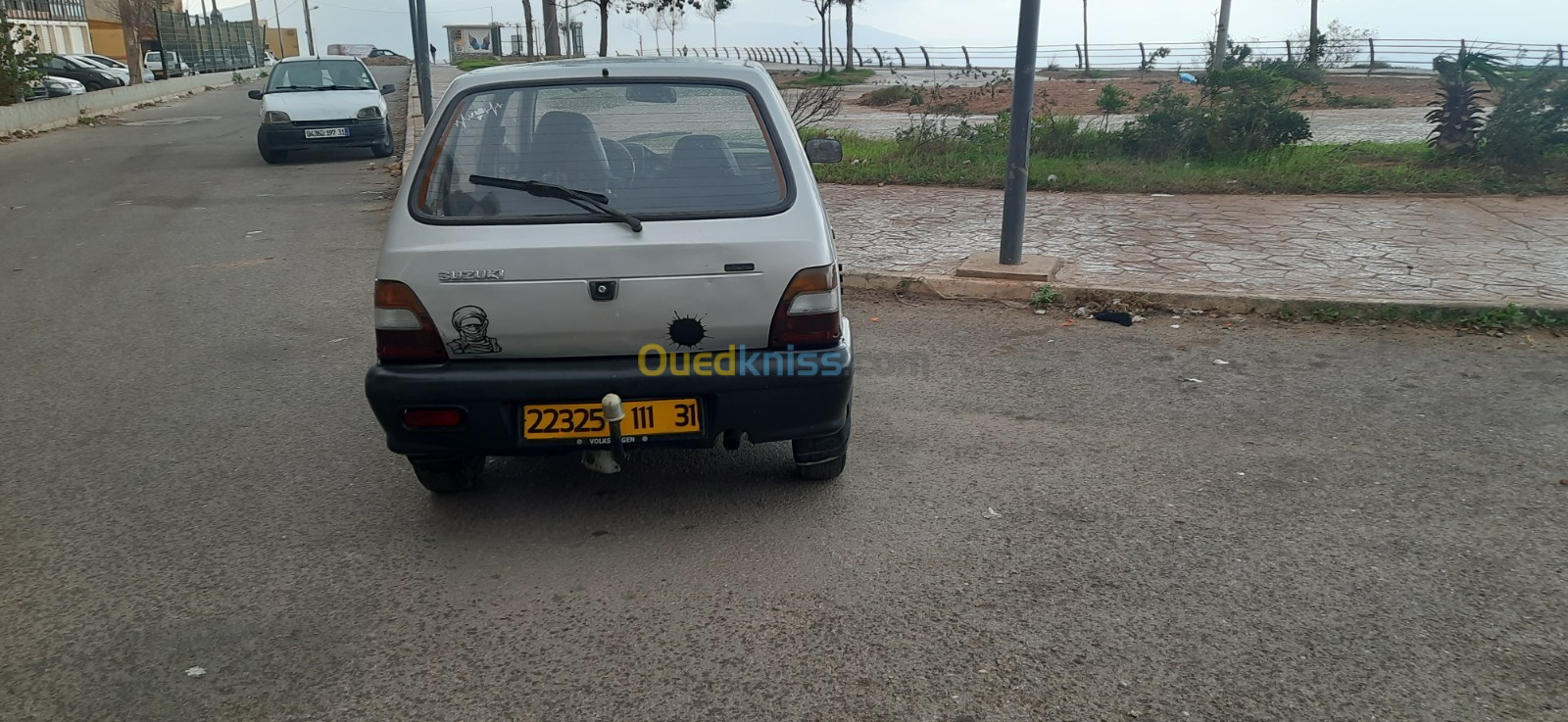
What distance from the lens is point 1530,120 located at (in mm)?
10469

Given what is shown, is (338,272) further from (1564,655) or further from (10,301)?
(1564,655)

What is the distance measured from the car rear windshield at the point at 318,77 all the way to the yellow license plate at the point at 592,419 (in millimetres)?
14501

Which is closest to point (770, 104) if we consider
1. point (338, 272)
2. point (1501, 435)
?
point (1501, 435)

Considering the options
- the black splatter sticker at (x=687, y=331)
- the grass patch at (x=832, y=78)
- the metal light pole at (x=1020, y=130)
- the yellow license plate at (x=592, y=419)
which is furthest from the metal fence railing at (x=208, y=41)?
the black splatter sticker at (x=687, y=331)

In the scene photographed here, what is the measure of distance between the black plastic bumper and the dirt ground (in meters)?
18.4

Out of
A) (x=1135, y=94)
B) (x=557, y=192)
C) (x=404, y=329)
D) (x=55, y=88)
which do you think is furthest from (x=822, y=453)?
(x=55, y=88)

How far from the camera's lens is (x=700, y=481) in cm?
432

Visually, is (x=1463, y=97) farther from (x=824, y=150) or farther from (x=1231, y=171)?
(x=824, y=150)

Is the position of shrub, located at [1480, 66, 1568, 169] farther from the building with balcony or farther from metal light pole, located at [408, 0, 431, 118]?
the building with balcony

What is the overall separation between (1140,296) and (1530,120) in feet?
20.8

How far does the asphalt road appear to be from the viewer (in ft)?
9.48

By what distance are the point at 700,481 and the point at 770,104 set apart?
1.45 meters

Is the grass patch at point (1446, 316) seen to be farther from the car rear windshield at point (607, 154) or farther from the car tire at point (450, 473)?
the car tire at point (450, 473)

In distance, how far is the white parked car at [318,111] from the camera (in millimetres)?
15273
